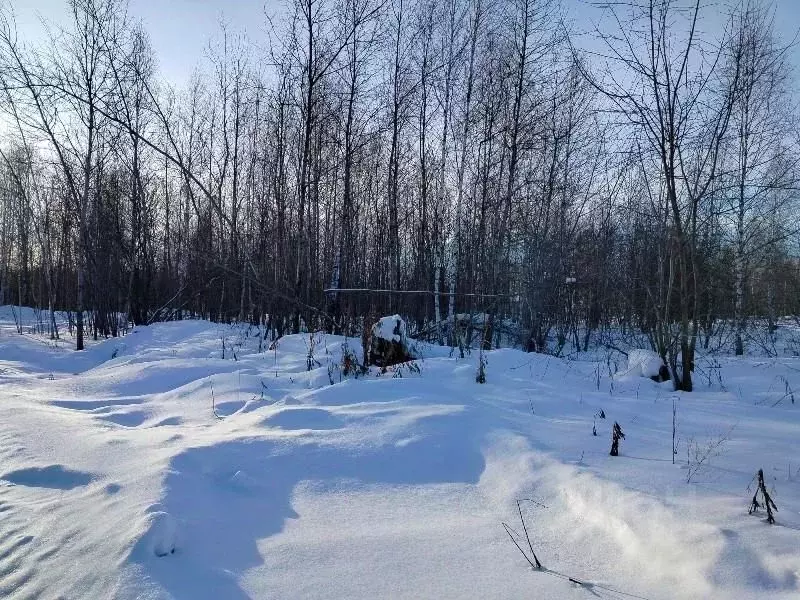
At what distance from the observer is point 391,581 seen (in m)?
1.93

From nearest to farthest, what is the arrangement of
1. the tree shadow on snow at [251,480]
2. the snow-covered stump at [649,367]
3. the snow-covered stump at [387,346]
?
the tree shadow on snow at [251,480]
the snow-covered stump at [649,367]
the snow-covered stump at [387,346]

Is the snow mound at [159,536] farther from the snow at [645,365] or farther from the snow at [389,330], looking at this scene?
the snow at [645,365]

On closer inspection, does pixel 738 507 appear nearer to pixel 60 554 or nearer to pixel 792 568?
pixel 792 568

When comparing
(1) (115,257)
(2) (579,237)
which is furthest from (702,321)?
(1) (115,257)

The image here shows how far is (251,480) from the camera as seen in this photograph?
9.71 ft

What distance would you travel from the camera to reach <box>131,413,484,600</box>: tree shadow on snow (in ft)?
6.60

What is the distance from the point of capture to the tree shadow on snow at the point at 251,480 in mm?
2012

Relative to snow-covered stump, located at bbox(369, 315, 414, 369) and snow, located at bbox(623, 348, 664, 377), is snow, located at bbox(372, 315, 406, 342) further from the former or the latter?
snow, located at bbox(623, 348, 664, 377)

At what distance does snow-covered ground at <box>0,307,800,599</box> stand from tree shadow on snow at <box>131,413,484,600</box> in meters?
0.01

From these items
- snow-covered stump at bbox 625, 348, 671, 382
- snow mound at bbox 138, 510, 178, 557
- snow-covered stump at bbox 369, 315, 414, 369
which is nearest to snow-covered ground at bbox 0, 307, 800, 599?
snow mound at bbox 138, 510, 178, 557

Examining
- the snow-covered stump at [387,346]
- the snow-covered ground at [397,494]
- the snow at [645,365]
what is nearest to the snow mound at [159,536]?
the snow-covered ground at [397,494]

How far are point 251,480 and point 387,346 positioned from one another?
415 centimetres

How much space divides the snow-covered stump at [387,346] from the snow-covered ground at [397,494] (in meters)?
1.76

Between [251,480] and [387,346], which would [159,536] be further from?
[387,346]
